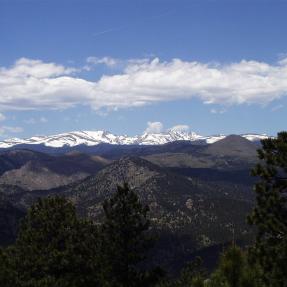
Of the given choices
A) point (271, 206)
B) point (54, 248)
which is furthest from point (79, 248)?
Result: point (271, 206)

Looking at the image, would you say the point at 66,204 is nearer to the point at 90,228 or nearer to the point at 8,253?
the point at 90,228

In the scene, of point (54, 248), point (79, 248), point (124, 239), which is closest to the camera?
point (54, 248)

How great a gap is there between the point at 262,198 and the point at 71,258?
24590 millimetres

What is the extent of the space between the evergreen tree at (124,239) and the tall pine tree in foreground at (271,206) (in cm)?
2050

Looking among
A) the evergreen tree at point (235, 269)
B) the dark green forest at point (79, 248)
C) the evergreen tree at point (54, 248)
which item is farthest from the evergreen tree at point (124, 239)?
the evergreen tree at point (235, 269)

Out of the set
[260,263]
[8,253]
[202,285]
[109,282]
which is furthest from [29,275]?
[202,285]

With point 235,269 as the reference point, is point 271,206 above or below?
above

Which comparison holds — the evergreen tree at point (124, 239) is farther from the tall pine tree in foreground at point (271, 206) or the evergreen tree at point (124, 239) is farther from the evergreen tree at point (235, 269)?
the evergreen tree at point (235, 269)

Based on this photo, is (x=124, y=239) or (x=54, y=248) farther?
(x=124, y=239)

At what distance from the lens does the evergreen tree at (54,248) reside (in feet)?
182

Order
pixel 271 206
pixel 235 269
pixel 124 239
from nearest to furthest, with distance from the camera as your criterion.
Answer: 1. pixel 235 269
2. pixel 271 206
3. pixel 124 239

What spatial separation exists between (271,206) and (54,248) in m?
26.7

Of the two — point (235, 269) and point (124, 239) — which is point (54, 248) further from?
point (235, 269)

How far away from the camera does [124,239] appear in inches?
2288
